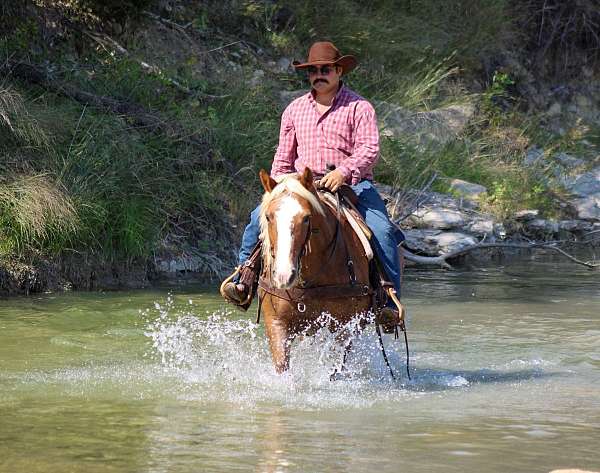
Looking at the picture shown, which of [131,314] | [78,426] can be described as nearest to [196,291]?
[131,314]

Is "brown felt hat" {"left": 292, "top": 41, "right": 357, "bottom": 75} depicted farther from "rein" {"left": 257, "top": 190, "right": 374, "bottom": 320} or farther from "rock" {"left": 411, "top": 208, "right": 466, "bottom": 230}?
"rock" {"left": 411, "top": 208, "right": 466, "bottom": 230}

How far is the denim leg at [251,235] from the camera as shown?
7.39 metres

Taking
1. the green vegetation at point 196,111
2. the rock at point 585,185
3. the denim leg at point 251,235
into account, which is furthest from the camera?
the rock at point 585,185

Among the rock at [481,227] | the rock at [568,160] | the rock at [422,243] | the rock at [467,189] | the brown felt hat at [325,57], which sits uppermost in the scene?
the rock at [568,160]

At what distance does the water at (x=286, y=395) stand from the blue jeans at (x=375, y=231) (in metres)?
0.52

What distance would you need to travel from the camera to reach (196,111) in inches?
578

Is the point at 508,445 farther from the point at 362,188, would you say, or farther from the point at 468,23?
the point at 468,23

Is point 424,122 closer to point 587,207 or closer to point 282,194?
point 587,207

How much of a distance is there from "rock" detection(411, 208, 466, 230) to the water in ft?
12.4

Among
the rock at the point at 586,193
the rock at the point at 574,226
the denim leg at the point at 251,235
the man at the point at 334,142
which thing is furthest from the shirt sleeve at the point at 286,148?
the rock at the point at 586,193

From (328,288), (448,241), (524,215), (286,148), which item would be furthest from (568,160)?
(328,288)

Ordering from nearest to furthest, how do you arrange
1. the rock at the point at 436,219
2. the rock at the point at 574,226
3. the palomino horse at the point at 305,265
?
the palomino horse at the point at 305,265 → the rock at the point at 436,219 → the rock at the point at 574,226

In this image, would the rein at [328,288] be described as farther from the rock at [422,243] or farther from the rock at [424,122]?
the rock at [424,122]

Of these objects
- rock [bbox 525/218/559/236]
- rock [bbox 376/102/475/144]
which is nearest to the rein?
rock [bbox 376/102/475/144]
